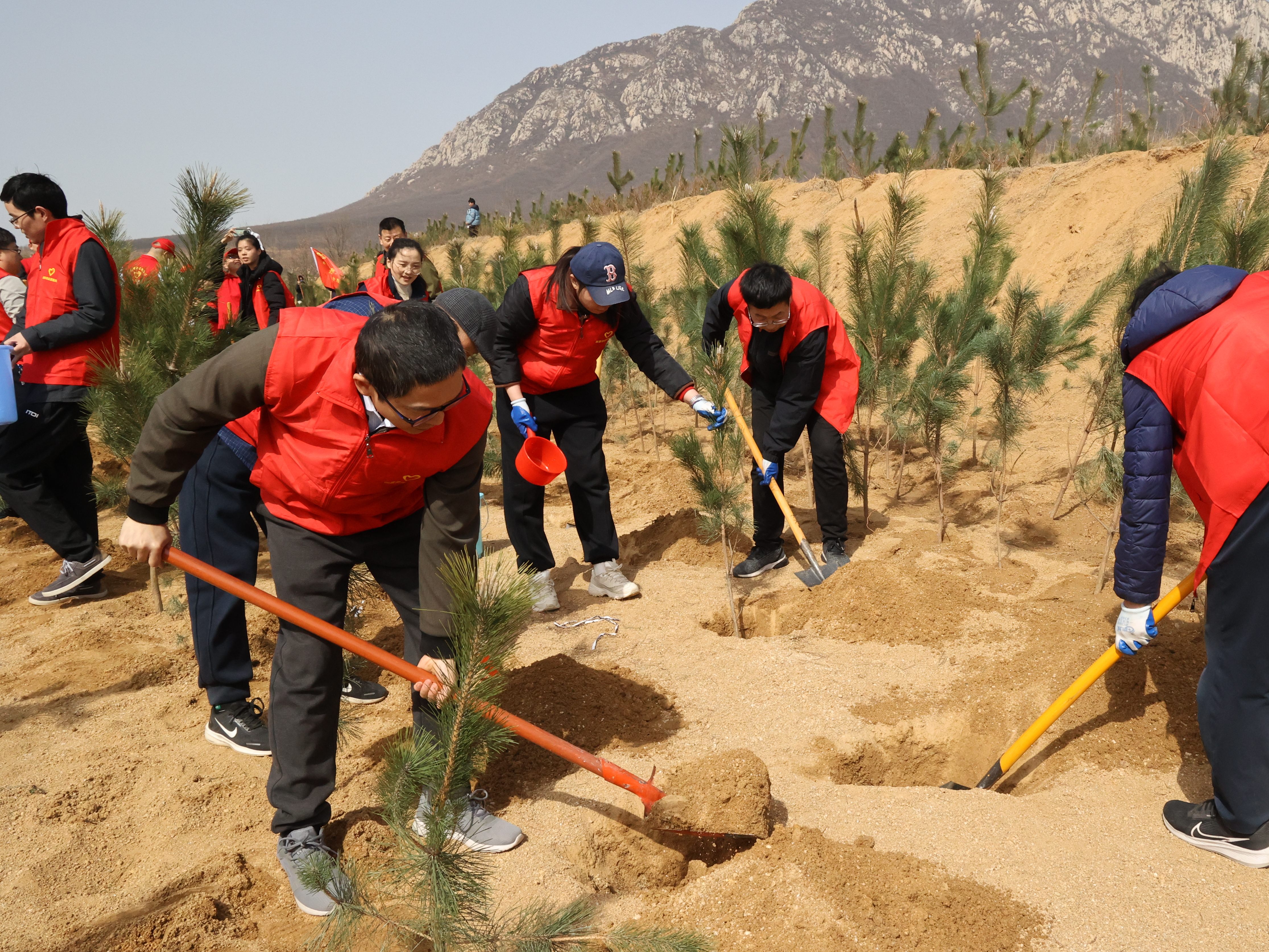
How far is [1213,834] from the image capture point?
1.99 meters

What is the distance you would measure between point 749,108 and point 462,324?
9007cm

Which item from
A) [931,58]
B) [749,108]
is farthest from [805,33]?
[749,108]

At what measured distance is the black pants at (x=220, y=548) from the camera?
2.50m

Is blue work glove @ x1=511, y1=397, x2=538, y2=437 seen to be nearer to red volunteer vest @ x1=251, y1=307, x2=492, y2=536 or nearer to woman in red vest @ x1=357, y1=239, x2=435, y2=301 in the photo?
woman in red vest @ x1=357, y1=239, x2=435, y2=301

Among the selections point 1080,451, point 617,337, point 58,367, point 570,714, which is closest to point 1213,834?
point 570,714

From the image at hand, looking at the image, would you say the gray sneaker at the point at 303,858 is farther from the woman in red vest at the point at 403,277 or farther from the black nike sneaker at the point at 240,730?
the woman in red vest at the point at 403,277

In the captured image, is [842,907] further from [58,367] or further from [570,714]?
[58,367]

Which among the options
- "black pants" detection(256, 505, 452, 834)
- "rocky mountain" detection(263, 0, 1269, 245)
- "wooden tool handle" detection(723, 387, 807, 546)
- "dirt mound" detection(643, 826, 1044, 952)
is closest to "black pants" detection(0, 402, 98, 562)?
"black pants" detection(256, 505, 452, 834)

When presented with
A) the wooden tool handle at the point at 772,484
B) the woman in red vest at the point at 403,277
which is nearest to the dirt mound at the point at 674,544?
the wooden tool handle at the point at 772,484

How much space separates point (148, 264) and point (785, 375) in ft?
12.3

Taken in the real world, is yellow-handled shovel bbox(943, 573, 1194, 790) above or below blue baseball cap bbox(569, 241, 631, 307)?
below

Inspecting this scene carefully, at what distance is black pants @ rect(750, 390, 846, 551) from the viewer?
154 inches

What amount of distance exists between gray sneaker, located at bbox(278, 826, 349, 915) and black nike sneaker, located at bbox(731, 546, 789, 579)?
247 centimetres

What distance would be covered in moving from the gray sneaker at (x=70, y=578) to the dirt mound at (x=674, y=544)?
104 inches
